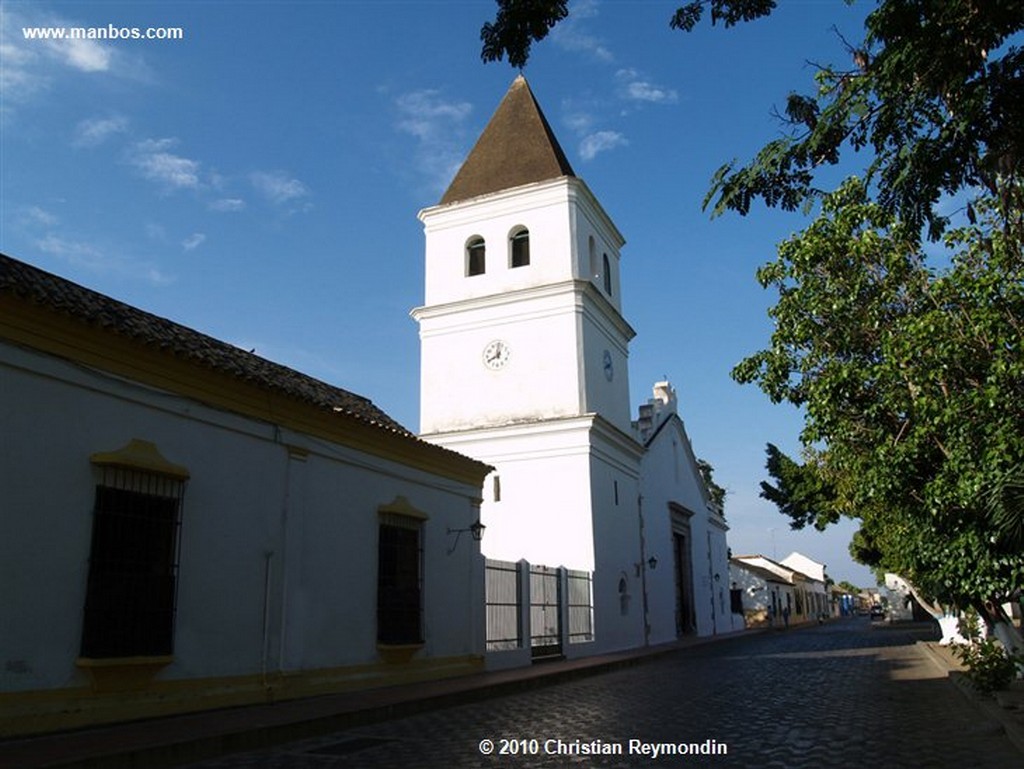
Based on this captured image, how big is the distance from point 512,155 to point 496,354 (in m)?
6.09

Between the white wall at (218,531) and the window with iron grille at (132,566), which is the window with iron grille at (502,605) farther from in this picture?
the window with iron grille at (132,566)

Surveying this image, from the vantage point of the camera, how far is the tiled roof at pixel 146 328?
842 cm

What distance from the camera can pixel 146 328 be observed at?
34.6 feet

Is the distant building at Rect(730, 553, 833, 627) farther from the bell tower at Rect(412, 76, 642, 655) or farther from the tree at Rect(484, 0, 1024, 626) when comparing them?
the tree at Rect(484, 0, 1024, 626)

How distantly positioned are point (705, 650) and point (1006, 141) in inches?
802

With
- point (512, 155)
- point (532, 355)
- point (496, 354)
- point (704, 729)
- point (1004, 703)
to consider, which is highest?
point (512, 155)

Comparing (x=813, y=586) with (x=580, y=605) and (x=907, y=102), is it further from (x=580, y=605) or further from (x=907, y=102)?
(x=907, y=102)

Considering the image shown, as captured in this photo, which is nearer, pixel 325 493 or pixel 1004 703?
pixel 1004 703

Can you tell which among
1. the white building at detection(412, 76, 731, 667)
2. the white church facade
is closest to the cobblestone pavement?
the white church facade

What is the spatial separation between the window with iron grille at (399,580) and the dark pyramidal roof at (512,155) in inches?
512
